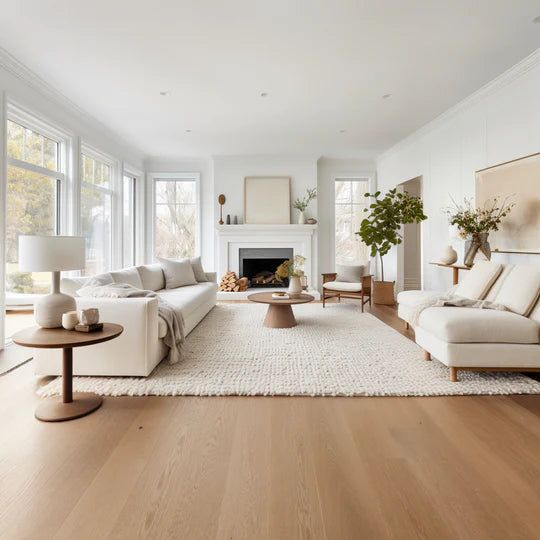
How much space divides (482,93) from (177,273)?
4.37 metres

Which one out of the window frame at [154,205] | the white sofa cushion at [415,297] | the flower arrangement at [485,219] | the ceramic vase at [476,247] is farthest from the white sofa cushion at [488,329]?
the window frame at [154,205]

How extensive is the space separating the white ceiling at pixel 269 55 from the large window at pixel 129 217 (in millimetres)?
1771

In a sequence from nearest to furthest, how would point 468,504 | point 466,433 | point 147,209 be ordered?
point 468,504 → point 466,433 → point 147,209

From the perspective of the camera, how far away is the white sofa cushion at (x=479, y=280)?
11.9 feet

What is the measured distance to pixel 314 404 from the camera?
8.17ft

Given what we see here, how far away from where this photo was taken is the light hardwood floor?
1.41m

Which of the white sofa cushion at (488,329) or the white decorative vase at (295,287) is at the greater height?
the white decorative vase at (295,287)

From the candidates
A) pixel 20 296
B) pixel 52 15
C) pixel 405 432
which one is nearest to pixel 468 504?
pixel 405 432

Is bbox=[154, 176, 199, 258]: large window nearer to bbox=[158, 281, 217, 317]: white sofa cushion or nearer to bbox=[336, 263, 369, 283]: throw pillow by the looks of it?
bbox=[158, 281, 217, 317]: white sofa cushion

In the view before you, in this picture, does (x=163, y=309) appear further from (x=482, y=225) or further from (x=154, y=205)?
(x=154, y=205)

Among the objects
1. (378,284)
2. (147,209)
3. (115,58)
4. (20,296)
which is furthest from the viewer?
(147,209)

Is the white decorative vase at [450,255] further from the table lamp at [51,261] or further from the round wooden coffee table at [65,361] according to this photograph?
the table lamp at [51,261]

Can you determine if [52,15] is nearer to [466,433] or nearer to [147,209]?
[466,433]

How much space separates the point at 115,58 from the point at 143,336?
2.68 meters
